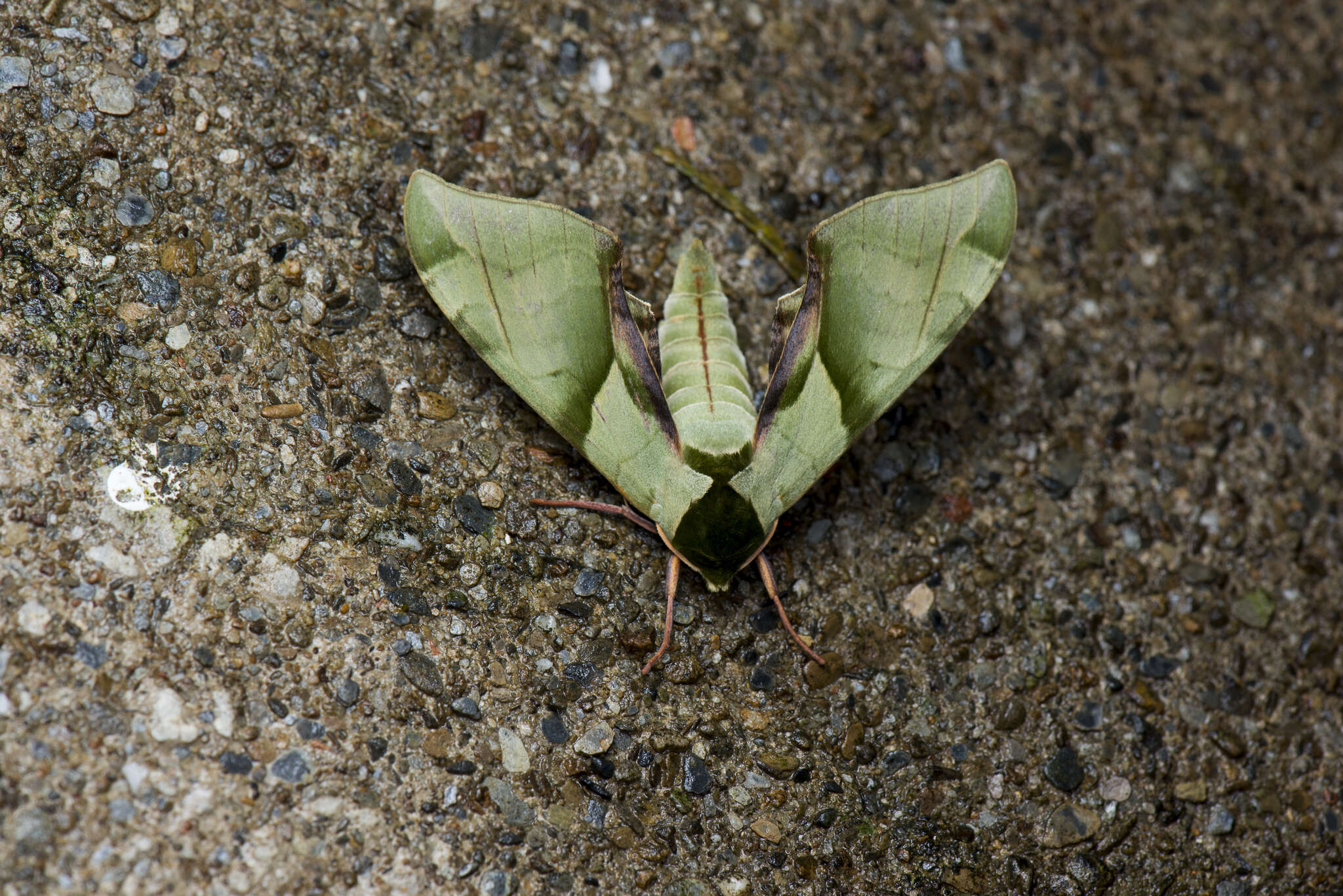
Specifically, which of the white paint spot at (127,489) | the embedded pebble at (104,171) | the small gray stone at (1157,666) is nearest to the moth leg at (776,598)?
the small gray stone at (1157,666)

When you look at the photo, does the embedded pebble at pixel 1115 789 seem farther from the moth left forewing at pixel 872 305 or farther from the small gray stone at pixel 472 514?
the small gray stone at pixel 472 514

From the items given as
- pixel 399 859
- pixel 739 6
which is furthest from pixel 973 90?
pixel 399 859

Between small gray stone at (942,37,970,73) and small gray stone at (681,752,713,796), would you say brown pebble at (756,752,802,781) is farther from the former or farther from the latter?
small gray stone at (942,37,970,73)

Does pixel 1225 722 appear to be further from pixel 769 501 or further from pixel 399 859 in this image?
pixel 399 859

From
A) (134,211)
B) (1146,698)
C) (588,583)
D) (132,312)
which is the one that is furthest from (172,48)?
(1146,698)

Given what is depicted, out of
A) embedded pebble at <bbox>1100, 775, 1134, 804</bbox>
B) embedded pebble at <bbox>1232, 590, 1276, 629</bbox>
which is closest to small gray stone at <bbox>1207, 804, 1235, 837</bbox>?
embedded pebble at <bbox>1100, 775, 1134, 804</bbox>
